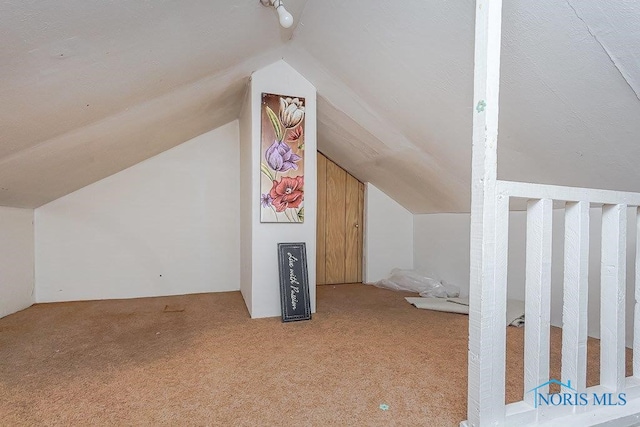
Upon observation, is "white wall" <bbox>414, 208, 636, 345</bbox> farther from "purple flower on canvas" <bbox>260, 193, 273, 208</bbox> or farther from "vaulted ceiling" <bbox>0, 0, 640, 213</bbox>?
"purple flower on canvas" <bbox>260, 193, 273, 208</bbox>

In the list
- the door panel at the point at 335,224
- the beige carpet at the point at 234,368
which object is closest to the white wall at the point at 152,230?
the beige carpet at the point at 234,368

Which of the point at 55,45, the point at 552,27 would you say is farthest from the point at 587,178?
the point at 55,45

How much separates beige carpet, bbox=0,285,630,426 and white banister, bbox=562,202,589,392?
337mm

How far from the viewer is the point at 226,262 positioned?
3393 millimetres

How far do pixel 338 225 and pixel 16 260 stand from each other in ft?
9.95

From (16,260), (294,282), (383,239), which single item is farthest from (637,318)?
(16,260)

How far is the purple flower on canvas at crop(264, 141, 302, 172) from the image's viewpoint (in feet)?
8.06

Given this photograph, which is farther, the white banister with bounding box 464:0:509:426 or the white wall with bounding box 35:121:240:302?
the white wall with bounding box 35:121:240:302

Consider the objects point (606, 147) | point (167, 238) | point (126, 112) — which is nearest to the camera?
point (606, 147)

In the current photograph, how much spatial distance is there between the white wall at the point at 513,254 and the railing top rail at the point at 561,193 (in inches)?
38.5

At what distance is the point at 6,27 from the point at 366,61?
1.70 metres

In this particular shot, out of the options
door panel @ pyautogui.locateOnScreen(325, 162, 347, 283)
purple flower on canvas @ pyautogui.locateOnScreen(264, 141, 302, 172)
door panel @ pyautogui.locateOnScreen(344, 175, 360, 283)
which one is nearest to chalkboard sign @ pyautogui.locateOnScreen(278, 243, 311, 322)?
purple flower on canvas @ pyautogui.locateOnScreen(264, 141, 302, 172)

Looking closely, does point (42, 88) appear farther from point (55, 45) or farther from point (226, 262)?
point (226, 262)

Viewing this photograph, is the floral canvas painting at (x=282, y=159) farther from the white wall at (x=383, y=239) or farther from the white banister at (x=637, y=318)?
the white banister at (x=637, y=318)
